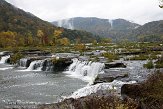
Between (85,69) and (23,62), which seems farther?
(23,62)

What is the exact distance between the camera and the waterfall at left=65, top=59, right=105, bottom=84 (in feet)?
135

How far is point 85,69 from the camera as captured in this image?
43.4m

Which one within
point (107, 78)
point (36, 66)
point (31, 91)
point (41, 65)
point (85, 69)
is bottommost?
point (31, 91)

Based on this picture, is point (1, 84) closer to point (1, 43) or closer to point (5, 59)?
point (5, 59)

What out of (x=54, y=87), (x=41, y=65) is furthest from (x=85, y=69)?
(x=41, y=65)

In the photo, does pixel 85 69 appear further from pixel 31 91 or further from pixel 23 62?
pixel 23 62

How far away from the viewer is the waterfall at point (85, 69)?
41.0m

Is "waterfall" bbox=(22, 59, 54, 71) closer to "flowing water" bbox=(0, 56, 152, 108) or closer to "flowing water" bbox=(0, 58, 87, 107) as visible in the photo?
"flowing water" bbox=(0, 56, 152, 108)

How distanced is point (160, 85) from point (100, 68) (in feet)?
86.1

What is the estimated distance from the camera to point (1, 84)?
36.5m

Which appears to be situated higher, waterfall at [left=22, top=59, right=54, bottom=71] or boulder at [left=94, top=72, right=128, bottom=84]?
boulder at [left=94, top=72, right=128, bottom=84]

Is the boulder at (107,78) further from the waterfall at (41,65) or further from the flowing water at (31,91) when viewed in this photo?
the waterfall at (41,65)

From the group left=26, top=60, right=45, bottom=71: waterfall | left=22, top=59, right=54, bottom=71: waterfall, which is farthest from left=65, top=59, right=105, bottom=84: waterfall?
left=26, top=60, right=45, bottom=71: waterfall

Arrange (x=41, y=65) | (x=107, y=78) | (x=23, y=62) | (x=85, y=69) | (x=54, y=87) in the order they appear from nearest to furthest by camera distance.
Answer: (x=107, y=78) → (x=54, y=87) → (x=85, y=69) → (x=41, y=65) → (x=23, y=62)
